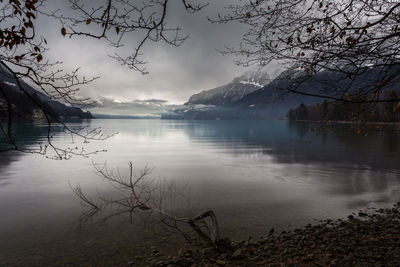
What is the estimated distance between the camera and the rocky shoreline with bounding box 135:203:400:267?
295 inches

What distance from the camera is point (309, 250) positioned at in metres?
A: 8.43

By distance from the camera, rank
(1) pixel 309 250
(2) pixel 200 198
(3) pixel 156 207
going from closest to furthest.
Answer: (1) pixel 309 250 < (3) pixel 156 207 < (2) pixel 200 198

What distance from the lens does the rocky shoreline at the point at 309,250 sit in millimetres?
7504

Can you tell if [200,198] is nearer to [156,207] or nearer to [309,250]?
[156,207]

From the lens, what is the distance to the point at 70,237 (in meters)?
11.2

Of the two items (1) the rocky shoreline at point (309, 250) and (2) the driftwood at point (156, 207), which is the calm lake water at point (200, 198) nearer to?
(2) the driftwood at point (156, 207)

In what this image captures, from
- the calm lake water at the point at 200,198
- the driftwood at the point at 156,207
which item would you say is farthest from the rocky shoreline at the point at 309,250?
the calm lake water at the point at 200,198

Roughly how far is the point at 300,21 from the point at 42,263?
1120cm

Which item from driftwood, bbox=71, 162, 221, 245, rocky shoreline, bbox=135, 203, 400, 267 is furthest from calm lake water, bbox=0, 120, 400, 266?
rocky shoreline, bbox=135, 203, 400, 267

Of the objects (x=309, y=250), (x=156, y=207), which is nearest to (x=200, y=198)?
(x=156, y=207)

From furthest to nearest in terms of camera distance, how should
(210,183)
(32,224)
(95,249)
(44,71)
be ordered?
(210,183)
(32,224)
(95,249)
(44,71)

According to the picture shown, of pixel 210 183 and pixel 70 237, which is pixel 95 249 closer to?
pixel 70 237

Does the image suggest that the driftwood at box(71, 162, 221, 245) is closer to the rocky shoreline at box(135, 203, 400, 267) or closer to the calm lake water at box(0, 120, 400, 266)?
the calm lake water at box(0, 120, 400, 266)

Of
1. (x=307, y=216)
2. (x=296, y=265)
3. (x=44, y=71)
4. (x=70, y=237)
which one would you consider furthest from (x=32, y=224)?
(x=307, y=216)
